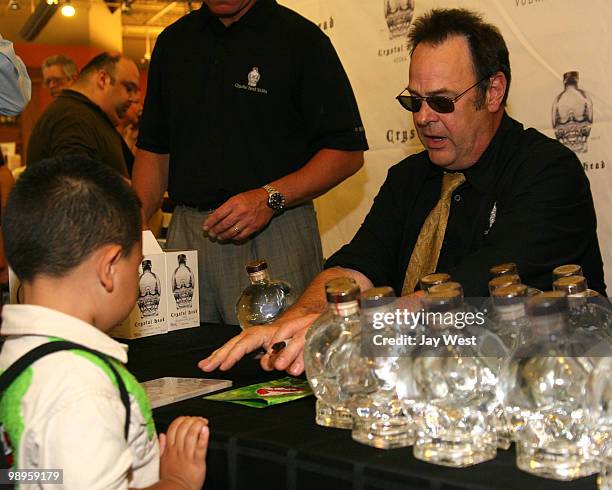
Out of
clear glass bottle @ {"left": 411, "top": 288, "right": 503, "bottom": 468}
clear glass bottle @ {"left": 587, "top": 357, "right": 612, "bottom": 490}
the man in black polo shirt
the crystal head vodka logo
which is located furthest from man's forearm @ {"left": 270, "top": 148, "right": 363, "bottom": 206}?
clear glass bottle @ {"left": 587, "top": 357, "right": 612, "bottom": 490}

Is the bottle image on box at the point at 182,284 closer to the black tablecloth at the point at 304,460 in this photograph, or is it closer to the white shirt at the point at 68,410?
the black tablecloth at the point at 304,460

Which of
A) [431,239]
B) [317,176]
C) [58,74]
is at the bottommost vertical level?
[431,239]

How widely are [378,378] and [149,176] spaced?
224 cm

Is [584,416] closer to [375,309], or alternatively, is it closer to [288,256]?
[375,309]

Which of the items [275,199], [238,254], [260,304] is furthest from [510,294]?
[238,254]

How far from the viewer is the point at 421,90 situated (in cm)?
232

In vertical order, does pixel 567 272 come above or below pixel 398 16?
below

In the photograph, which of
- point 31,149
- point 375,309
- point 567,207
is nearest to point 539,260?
point 567,207

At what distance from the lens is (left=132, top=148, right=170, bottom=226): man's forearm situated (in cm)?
325

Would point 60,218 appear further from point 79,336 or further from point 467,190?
point 467,190

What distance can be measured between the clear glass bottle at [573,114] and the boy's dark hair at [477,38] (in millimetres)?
897

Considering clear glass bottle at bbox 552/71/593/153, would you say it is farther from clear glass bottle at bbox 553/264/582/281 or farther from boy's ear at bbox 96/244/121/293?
boy's ear at bbox 96/244/121/293

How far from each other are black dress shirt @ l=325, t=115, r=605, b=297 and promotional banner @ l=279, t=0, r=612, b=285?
35.3 inches

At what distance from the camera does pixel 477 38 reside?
2.31m
